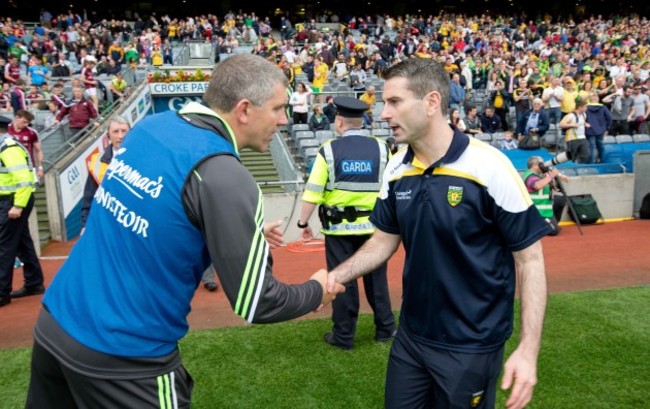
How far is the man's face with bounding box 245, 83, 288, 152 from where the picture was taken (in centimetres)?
230

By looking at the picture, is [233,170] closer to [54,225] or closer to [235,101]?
[235,101]

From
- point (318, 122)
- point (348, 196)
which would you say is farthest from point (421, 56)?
point (348, 196)

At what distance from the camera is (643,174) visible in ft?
38.2

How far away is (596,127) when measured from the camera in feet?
44.4

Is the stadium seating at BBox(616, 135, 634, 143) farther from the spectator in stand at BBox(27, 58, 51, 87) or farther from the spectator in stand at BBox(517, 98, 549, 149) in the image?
the spectator in stand at BBox(27, 58, 51, 87)

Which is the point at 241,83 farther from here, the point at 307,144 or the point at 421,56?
the point at 421,56

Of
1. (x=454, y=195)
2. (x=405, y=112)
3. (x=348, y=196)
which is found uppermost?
(x=405, y=112)

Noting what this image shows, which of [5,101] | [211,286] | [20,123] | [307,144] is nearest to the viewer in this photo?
[211,286]

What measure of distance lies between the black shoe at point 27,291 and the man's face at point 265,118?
5730 mm

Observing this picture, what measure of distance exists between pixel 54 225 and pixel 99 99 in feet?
23.4

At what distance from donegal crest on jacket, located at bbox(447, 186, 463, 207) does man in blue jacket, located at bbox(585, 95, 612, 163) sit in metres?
12.3

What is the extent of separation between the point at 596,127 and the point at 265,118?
42.7 ft

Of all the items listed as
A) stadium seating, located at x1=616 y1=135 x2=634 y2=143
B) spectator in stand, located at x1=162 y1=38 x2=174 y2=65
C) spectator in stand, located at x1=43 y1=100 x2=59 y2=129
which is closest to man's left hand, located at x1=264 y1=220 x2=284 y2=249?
spectator in stand, located at x1=43 y1=100 x2=59 y2=129

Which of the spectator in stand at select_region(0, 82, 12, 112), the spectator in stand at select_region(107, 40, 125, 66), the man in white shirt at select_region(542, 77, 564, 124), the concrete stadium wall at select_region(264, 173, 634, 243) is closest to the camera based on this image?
the concrete stadium wall at select_region(264, 173, 634, 243)
